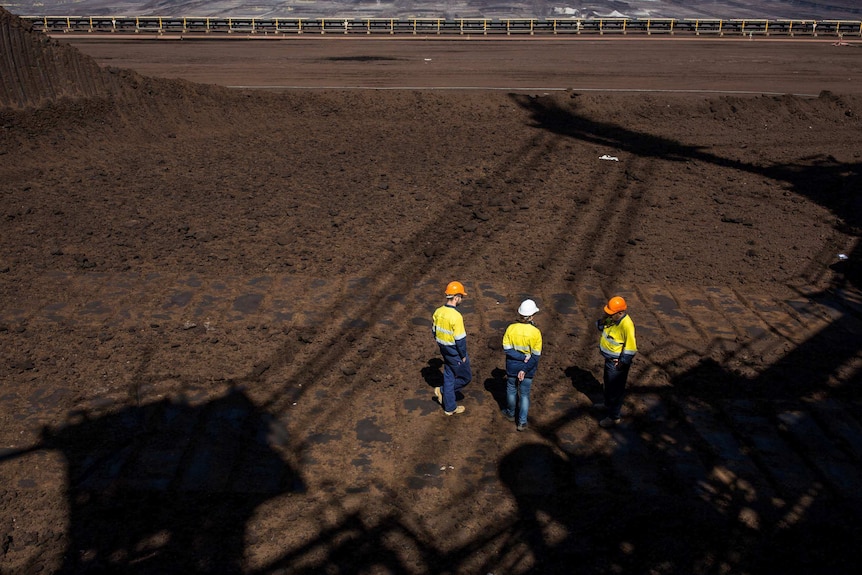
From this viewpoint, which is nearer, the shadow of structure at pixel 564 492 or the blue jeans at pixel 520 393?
the shadow of structure at pixel 564 492

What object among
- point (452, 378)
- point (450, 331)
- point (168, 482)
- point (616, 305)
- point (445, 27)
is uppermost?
point (445, 27)

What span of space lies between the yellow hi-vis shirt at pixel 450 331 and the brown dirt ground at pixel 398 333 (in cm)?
111

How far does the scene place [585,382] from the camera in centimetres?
1068

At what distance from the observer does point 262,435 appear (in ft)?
30.7

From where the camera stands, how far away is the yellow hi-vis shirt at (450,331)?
901 centimetres

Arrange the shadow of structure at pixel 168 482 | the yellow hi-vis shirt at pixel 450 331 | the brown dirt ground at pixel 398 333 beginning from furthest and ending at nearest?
the yellow hi-vis shirt at pixel 450 331
the brown dirt ground at pixel 398 333
the shadow of structure at pixel 168 482

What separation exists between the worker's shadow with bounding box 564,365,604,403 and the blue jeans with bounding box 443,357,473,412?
183cm

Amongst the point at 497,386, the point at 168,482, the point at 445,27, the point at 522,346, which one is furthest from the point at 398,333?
the point at 445,27

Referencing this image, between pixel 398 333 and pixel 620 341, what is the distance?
3.71 m

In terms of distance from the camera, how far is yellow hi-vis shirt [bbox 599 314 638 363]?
918 centimetres

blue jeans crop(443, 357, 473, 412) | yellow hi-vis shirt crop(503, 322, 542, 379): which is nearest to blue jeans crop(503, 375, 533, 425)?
yellow hi-vis shirt crop(503, 322, 542, 379)

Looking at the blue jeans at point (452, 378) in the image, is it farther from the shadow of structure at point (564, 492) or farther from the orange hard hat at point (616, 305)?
the orange hard hat at point (616, 305)

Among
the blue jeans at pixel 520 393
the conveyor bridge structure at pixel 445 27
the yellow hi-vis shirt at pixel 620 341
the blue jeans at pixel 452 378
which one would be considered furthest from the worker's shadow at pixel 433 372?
the conveyor bridge structure at pixel 445 27

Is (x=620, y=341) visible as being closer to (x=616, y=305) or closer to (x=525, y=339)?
(x=616, y=305)
